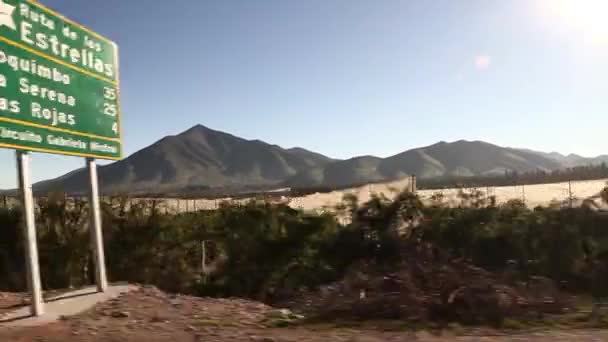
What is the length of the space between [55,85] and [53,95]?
0.16 m

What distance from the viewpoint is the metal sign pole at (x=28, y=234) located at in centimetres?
723

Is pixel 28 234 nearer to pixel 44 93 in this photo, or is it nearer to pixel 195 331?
pixel 44 93

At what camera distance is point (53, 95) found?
7992 millimetres

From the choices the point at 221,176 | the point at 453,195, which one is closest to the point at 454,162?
the point at 221,176

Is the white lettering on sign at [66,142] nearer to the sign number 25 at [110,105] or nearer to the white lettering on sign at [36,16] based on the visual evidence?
the sign number 25 at [110,105]

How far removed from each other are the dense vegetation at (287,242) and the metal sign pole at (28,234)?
555cm

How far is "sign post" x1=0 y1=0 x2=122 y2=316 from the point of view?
7.15 m

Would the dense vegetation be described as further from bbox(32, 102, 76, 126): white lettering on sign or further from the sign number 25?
bbox(32, 102, 76, 126): white lettering on sign

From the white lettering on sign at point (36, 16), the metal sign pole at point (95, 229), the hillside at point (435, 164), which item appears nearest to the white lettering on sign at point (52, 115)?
the metal sign pole at point (95, 229)

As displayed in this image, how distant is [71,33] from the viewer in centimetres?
844

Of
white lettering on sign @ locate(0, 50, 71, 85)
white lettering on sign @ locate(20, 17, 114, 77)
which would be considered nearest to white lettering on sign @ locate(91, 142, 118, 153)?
white lettering on sign @ locate(0, 50, 71, 85)

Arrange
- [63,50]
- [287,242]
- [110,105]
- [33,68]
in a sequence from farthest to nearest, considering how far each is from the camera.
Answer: [287,242]
[110,105]
[63,50]
[33,68]

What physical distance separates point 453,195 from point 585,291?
4.20m

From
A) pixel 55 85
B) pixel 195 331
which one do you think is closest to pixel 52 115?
pixel 55 85
